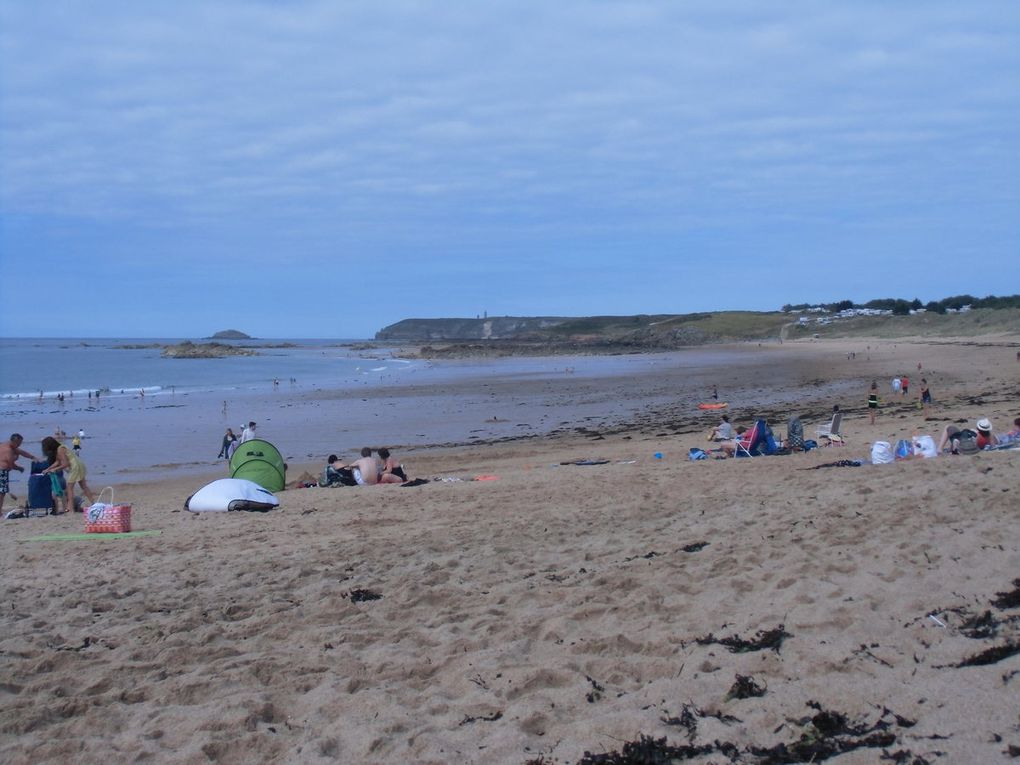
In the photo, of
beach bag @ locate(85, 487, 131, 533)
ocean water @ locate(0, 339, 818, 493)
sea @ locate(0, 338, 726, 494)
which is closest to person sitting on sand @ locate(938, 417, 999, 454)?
ocean water @ locate(0, 339, 818, 493)

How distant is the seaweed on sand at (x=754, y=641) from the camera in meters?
4.77

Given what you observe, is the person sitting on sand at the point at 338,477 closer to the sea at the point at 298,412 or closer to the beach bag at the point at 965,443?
the sea at the point at 298,412

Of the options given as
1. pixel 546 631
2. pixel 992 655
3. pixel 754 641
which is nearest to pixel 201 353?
pixel 546 631

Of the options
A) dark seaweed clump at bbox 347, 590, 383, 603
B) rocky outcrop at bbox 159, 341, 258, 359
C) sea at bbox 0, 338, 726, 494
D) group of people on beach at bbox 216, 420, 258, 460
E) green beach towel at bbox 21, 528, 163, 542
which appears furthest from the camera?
rocky outcrop at bbox 159, 341, 258, 359

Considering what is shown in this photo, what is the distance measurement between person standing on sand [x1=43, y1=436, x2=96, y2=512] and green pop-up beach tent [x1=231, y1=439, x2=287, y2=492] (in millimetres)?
2081

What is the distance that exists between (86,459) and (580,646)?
1813 cm

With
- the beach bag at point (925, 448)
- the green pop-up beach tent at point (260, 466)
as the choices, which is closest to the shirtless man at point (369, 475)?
the green pop-up beach tent at point (260, 466)

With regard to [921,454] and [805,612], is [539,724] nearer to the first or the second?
[805,612]

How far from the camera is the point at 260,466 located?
12984 millimetres

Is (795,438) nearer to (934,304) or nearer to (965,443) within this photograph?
(965,443)

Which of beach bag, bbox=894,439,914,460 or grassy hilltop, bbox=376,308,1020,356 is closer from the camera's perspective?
beach bag, bbox=894,439,914,460

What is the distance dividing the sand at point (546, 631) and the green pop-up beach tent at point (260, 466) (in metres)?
3.08

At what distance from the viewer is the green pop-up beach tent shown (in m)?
12.9

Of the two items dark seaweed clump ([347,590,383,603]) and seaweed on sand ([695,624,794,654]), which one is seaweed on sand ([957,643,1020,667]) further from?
dark seaweed clump ([347,590,383,603])
